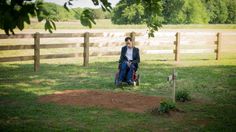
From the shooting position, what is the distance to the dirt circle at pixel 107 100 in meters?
8.91

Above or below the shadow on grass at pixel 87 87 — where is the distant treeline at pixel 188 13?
above

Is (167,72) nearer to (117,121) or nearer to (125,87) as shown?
(125,87)

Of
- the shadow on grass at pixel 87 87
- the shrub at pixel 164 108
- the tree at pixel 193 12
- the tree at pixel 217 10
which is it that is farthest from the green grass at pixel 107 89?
the tree at pixel 217 10

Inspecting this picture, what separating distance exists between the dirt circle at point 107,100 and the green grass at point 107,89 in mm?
349

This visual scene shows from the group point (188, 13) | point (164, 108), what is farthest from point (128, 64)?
point (188, 13)

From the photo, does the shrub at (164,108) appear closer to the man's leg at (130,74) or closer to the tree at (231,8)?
the man's leg at (130,74)

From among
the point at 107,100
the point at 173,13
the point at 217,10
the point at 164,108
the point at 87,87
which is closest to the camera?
the point at 164,108

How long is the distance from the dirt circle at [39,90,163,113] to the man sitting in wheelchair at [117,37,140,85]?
165 cm

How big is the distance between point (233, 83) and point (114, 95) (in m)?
4.84

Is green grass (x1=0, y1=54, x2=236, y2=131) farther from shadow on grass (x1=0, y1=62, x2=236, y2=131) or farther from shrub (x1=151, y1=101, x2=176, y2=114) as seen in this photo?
shrub (x1=151, y1=101, x2=176, y2=114)

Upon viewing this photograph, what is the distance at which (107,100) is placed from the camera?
30.8 feet

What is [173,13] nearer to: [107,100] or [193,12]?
[193,12]

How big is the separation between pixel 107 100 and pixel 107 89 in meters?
1.96

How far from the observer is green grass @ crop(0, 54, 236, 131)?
24.3ft
